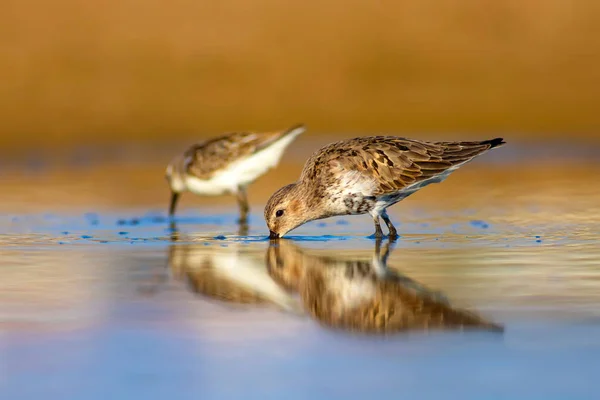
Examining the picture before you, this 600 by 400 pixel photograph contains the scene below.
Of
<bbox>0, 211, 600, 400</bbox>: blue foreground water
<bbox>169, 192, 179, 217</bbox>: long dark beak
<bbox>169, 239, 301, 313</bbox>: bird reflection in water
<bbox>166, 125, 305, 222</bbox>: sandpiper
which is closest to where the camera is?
<bbox>0, 211, 600, 400</bbox>: blue foreground water

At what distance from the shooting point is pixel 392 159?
36.3 feet

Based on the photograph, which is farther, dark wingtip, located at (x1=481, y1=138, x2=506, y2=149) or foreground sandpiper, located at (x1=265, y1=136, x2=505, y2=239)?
dark wingtip, located at (x1=481, y1=138, x2=506, y2=149)

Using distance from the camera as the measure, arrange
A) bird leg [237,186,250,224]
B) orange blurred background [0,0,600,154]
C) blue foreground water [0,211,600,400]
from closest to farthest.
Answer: blue foreground water [0,211,600,400] → bird leg [237,186,250,224] → orange blurred background [0,0,600,154]

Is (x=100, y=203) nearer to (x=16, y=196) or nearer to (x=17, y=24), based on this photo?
(x=16, y=196)

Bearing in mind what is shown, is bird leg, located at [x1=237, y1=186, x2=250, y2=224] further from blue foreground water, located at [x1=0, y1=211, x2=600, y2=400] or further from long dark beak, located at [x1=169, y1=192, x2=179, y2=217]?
blue foreground water, located at [x1=0, y1=211, x2=600, y2=400]

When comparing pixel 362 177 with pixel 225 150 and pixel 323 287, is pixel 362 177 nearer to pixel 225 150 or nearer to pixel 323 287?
Answer: pixel 323 287

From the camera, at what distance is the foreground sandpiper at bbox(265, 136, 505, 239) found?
10805mm

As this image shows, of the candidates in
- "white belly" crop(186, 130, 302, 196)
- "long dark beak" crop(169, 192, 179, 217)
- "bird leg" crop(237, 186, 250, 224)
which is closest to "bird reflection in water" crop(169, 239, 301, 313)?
"bird leg" crop(237, 186, 250, 224)

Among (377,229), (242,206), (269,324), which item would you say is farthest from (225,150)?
(269,324)

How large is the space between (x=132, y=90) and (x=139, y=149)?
14.7ft

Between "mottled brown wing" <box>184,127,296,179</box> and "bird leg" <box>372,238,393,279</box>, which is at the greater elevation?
"mottled brown wing" <box>184,127,296,179</box>

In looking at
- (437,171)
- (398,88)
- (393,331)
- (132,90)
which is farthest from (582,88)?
(393,331)

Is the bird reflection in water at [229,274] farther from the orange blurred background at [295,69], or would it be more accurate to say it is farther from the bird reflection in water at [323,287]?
the orange blurred background at [295,69]

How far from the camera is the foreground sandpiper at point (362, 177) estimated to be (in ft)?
35.4
